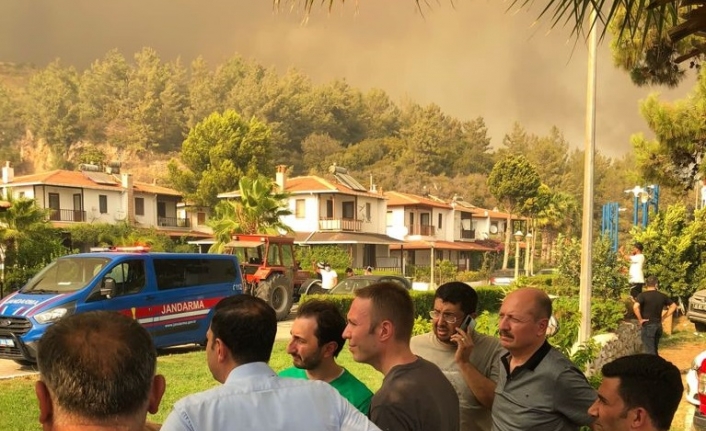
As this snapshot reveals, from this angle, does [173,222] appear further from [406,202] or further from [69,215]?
[406,202]

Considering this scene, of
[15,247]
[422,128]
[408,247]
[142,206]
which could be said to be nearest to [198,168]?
[142,206]

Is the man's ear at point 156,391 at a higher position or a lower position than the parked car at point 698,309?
higher

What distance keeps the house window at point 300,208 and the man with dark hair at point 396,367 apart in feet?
160

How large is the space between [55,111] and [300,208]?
76311mm

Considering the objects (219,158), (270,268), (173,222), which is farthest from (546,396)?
(219,158)

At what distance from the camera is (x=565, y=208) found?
74750 mm

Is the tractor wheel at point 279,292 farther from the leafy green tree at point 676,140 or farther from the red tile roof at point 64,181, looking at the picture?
the red tile roof at point 64,181

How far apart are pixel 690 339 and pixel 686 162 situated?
14.6 feet

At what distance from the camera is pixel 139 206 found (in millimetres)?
51906

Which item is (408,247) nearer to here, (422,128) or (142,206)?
(142,206)

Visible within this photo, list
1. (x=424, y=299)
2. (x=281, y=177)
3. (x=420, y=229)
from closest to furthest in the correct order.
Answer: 1. (x=424, y=299)
2. (x=281, y=177)
3. (x=420, y=229)

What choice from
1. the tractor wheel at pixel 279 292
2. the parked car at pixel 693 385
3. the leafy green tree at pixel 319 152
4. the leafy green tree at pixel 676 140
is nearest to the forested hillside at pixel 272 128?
the leafy green tree at pixel 319 152

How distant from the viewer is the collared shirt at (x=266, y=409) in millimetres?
1814

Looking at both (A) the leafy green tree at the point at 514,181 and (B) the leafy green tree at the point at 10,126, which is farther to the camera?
(B) the leafy green tree at the point at 10,126
